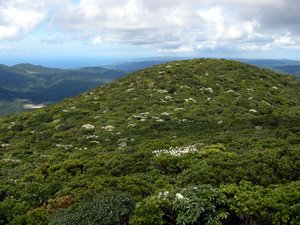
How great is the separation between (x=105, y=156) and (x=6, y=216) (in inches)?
411

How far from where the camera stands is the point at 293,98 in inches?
2453

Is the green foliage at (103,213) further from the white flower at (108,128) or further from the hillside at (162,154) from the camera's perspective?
the white flower at (108,128)

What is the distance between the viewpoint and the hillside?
15258 millimetres

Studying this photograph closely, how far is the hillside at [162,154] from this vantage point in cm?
1526

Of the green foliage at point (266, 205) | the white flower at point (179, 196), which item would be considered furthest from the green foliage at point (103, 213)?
the green foliage at point (266, 205)

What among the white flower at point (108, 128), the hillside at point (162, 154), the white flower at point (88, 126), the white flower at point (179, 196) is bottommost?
the white flower at point (88, 126)

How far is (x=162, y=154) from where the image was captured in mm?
27172

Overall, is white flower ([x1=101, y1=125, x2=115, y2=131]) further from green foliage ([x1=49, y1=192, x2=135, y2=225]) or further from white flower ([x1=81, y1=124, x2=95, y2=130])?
green foliage ([x1=49, y1=192, x2=135, y2=225])

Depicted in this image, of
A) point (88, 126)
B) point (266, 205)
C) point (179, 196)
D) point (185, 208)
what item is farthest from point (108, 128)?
point (266, 205)

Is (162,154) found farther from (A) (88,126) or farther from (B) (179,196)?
(A) (88,126)

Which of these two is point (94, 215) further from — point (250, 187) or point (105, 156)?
point (105, 156)

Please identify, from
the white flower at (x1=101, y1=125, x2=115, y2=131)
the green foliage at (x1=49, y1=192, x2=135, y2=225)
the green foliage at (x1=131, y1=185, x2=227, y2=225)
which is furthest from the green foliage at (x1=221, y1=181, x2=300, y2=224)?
the white flower at (x1=101, y1=125, x2=115, y2=131)

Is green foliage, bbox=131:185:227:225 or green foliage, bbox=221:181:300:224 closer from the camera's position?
green foliage, bbox=221:181:300:224

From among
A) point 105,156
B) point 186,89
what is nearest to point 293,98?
point 186,89
